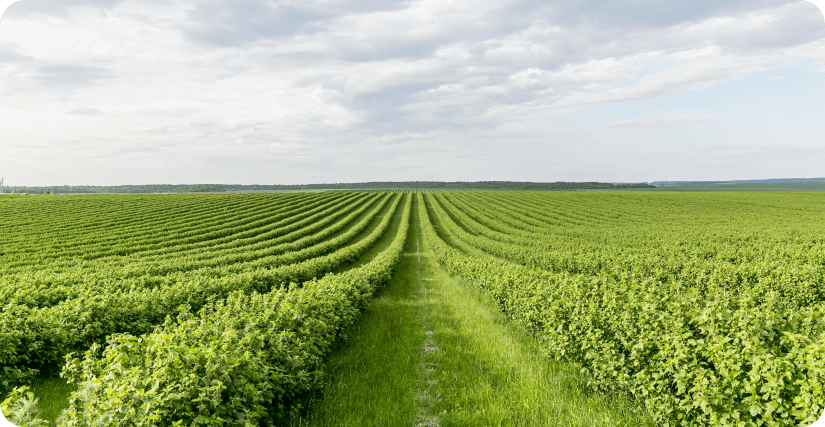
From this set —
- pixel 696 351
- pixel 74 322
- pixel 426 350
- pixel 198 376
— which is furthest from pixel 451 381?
pixel 74 322

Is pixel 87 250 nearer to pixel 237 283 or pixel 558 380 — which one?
pixel 237 283

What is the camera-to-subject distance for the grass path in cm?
726

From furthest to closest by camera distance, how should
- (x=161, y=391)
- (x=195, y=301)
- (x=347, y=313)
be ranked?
(x=195, y=301) → (x=347, y=313) → (x=161, y=391)

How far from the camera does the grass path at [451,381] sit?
23.8 ft

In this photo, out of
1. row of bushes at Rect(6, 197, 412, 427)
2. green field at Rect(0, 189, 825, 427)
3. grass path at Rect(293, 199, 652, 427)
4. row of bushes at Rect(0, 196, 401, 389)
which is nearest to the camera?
row of bushes at Rect(6, 197, 412, 427)

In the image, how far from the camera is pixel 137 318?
10922 mm

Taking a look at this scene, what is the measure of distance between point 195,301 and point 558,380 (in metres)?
12.0

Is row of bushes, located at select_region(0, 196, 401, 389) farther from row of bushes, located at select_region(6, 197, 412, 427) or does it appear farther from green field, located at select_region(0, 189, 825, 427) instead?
row of bushes, located at select_region(6, 197, 412, 427)

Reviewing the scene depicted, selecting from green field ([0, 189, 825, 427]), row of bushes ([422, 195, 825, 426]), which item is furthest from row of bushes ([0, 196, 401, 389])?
row of bushes ([422, 195, 825, 426])

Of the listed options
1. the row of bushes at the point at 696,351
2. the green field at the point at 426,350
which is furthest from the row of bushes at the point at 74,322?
the row of bushes at the point at 696,351

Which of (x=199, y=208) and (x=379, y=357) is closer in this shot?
(x=379, y=357)

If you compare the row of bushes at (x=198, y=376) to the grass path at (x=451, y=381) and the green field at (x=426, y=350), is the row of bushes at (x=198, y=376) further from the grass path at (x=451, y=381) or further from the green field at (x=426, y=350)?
the grass path at (x=451, y=381)

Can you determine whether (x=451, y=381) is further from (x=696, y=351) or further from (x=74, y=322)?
(x=74, y=322)

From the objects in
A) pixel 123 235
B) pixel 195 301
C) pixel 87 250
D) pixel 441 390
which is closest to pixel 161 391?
pixel 441 390
